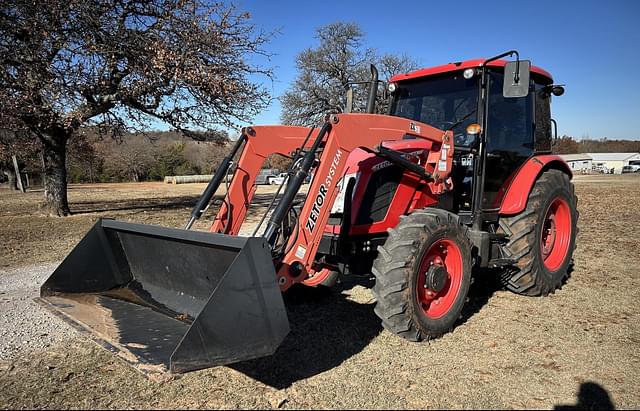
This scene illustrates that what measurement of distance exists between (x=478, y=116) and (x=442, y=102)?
0.51 meters

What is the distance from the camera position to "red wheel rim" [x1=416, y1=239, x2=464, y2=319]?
4.03 m

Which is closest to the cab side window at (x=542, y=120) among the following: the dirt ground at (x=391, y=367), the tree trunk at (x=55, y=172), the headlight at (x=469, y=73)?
the headlight at (x=469, y=73)

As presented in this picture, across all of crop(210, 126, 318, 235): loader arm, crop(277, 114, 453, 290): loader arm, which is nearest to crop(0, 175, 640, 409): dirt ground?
crop(277, 114, 453, 290): loader arm

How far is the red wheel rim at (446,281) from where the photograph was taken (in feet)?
13.2

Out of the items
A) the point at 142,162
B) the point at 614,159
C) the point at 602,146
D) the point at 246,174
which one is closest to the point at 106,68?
the point at 246,174

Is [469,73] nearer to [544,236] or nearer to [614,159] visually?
[544,236]

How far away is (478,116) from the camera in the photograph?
487 cm

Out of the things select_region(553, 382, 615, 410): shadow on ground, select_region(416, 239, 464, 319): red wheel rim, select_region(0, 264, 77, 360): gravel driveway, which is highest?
select_region(416, 239, 464, 319): red wheel rim

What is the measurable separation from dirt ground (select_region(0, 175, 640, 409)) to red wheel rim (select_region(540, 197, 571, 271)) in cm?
63

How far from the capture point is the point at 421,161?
4578mm

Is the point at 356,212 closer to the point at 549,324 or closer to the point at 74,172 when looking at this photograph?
the point at 549,324

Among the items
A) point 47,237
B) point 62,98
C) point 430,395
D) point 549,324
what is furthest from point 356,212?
point 62,98

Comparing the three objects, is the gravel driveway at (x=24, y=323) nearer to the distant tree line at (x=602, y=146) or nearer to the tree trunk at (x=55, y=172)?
the tree trunk at (x=55, y=172)

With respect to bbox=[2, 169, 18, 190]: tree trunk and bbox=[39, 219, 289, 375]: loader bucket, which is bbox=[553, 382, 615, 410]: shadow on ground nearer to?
bbox=[39, 219, 289, 375]: loader bucket
